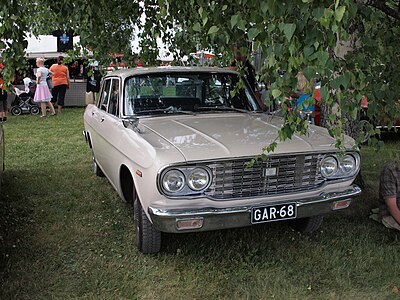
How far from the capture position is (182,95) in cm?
462

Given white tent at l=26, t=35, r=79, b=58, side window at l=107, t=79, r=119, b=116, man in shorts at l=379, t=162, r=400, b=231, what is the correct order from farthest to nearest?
1. white tent at l=26, t=35, r=79, b=58
2. side window at l=107, t=79, r=119, b=116
3. man in shorts at l=379, t=162, r=400, b=231

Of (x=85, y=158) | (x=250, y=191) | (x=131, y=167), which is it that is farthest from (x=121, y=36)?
(x=250, y=191)

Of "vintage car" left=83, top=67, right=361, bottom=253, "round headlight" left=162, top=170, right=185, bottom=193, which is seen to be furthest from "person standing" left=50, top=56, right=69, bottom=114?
"round headlight" left=162, top=170, right=185, bottom=193

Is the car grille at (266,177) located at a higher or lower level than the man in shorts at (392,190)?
higher

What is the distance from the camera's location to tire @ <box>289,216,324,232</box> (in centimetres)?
409

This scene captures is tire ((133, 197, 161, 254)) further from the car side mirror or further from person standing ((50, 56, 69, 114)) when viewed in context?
person standing ((50, 56, 69, 114))

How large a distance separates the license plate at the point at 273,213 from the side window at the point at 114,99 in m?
1.88

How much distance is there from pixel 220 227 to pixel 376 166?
4307 millimetres

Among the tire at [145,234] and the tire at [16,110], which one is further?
the tire at [16,110]

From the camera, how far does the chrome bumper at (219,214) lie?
3146mm

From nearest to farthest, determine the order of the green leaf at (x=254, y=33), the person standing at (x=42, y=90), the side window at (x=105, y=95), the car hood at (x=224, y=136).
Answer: the green leaf at (x=254, y=33), the car hood at (x=224, y=136), the side window at (x=105, y=95), the person standing at (x=42, y=90)

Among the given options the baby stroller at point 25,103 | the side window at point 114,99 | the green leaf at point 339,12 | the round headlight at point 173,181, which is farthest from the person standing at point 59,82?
the green leaf at point 339,12

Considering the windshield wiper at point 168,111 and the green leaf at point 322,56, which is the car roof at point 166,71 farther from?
the green leaf at point 322,56

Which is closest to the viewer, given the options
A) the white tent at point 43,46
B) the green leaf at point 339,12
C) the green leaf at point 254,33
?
the green leaf at point 339,12
